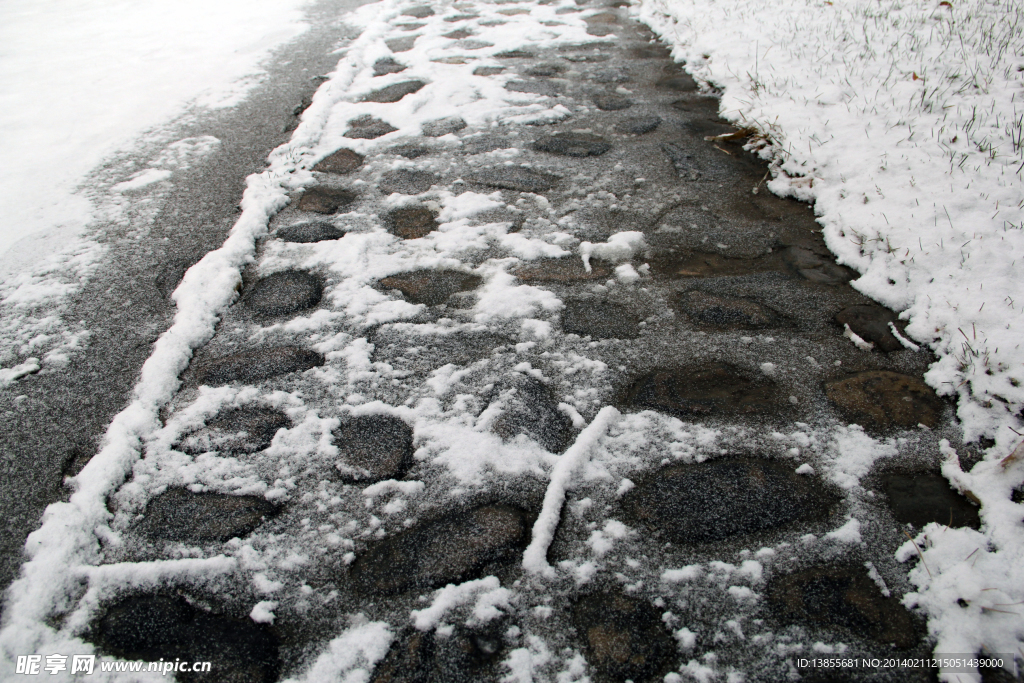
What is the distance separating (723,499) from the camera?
137cm

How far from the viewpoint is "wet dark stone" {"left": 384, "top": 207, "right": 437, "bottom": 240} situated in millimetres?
2467

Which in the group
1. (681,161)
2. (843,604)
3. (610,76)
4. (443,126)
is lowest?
(843,604)

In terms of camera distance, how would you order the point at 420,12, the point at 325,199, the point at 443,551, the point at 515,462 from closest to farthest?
the point at 443,551 → the point at 515,462 → the point at 325,199 → the point at 420,12

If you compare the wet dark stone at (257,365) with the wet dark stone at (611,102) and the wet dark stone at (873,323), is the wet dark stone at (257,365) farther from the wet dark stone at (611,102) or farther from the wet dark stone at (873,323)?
the wet dark stone at (611,102)

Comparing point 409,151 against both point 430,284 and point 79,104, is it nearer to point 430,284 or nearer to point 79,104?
point 430,284

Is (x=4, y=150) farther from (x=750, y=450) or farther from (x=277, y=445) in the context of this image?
(x=750, y=450)

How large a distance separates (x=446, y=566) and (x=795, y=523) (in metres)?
0.79

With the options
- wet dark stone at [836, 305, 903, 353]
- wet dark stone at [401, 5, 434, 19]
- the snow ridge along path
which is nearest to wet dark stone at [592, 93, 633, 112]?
the snow ridge along path

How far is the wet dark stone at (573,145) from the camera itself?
3.08m

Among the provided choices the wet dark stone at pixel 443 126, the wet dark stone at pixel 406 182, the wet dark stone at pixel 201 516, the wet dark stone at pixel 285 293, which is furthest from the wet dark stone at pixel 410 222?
the wet dark stone at pixel 201 516

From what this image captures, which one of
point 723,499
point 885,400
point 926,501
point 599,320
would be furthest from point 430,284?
point 926,501

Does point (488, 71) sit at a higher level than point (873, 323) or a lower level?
higher

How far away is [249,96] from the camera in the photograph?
3996 mm

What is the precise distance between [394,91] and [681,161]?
2.13m
